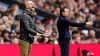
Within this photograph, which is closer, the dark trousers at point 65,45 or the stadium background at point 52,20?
the dark trousers at point 65,45

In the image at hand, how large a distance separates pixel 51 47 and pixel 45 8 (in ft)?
17.7

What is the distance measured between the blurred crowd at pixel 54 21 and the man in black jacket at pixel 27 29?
371cm

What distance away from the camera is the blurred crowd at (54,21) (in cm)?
1364

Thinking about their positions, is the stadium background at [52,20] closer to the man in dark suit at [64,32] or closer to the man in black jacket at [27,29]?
the man in dark suit at [64,32]

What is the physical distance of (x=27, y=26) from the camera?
27.2 feet

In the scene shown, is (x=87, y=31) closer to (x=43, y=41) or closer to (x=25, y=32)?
(x=43, y=41)

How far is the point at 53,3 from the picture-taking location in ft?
55.8

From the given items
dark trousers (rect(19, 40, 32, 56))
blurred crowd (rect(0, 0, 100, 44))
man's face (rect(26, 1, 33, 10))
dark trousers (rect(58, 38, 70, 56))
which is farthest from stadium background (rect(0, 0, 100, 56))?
man's face (rect(26, 1, 33, 10))

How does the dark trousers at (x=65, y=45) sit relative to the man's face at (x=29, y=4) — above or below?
below

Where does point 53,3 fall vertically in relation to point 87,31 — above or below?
above

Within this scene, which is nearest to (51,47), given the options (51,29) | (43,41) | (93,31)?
(43,41)

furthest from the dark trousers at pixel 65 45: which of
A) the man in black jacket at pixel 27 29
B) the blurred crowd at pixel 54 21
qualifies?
the blurred crowd at pixel 54 21

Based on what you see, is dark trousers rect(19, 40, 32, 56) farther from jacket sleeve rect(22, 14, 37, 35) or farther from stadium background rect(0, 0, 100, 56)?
stadium background rect(0, 0, 100, 56)

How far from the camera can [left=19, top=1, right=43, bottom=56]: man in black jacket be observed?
8.32 m
